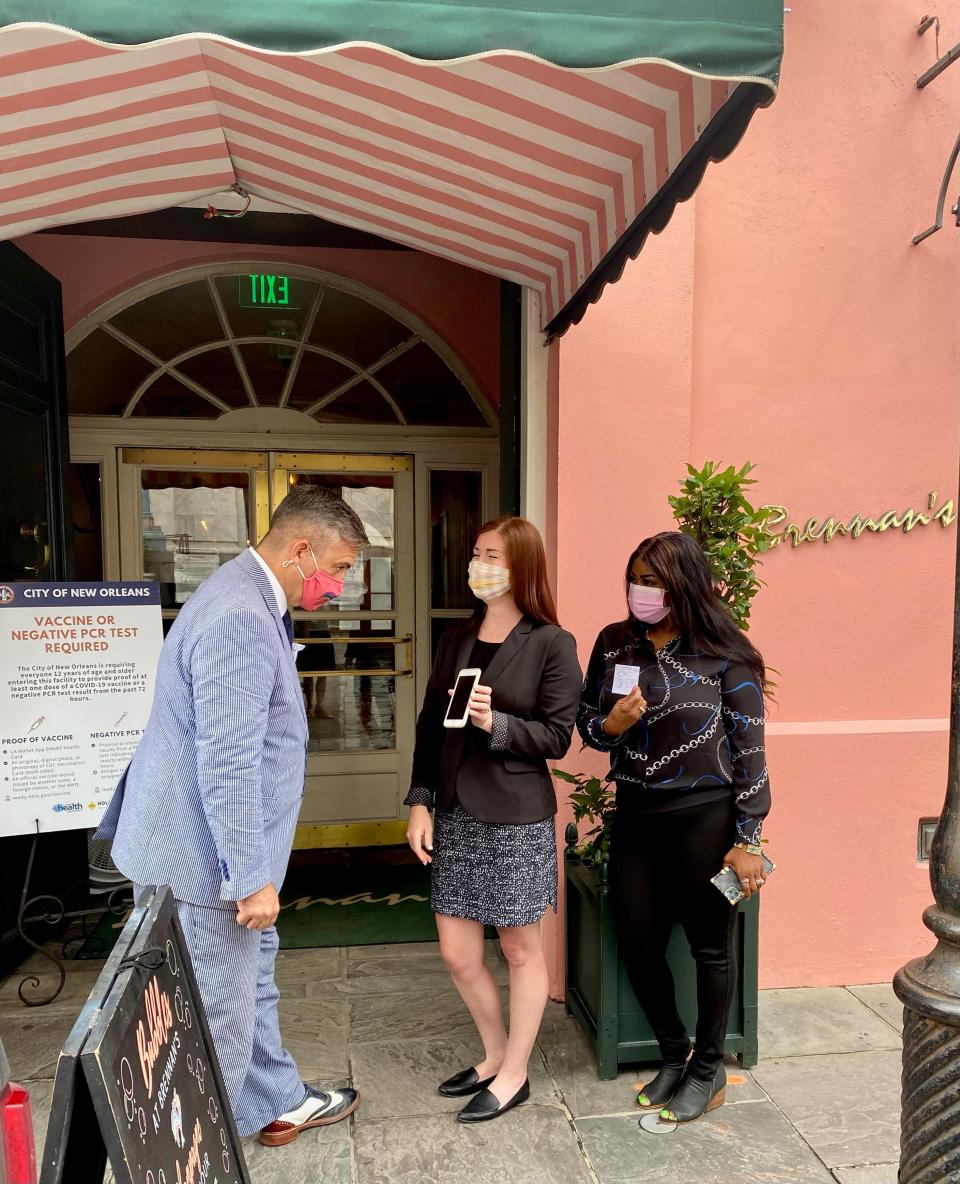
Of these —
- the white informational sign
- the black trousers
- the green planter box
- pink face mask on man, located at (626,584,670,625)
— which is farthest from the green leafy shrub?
the white informational sign

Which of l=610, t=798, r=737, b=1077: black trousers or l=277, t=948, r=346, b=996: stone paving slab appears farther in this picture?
l=277, t=948, r=346, b=996: stone paving slab

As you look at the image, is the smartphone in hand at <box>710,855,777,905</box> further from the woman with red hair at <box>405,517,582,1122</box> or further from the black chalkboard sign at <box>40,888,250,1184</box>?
the black chalkboard sign at <box>40,888,250,1184</box>

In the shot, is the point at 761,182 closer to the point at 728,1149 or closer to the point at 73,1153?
the point at 728,1149

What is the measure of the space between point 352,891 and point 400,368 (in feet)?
10.2

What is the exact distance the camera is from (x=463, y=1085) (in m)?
2.85

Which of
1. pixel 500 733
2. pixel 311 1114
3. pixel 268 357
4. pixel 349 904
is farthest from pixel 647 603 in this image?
pixel 268 357

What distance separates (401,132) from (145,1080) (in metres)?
2.43

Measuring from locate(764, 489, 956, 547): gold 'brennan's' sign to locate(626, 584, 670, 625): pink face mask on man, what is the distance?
3.97ft

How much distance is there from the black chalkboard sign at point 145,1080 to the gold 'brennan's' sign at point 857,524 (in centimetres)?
288

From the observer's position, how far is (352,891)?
4.71 meters

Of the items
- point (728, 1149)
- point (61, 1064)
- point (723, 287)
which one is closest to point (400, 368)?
point (723, 287)

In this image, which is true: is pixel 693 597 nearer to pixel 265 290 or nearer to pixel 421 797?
pixel 421 797

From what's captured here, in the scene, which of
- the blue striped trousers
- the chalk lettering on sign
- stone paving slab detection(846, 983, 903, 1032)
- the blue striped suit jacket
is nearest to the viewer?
the chalk lettering on sign

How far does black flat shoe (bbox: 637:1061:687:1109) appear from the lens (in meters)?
2.80
